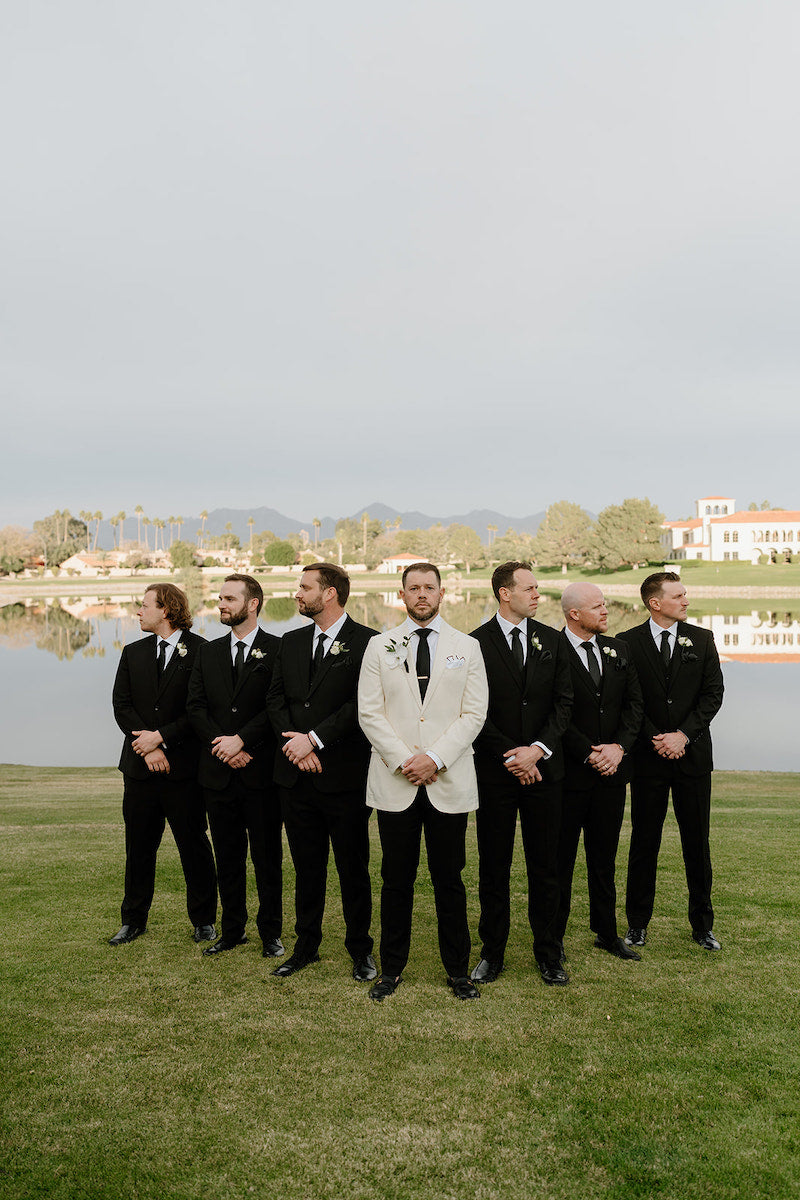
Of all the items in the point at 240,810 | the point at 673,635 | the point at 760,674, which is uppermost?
the point at 673,635

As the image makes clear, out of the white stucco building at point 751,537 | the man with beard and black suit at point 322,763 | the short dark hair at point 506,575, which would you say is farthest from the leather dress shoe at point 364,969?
the white stucco building at point 751,537

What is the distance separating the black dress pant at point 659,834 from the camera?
5406 millimetres

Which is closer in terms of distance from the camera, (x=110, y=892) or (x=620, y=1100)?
(x=620, y=1100)

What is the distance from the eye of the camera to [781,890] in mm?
6297

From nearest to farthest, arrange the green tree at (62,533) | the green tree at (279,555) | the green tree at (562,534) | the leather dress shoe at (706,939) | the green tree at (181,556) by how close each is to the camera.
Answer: the leather dress shoe at (706,939) < the green tree at (181,556) < the green tree at (562,534) < the green tree at (279,555) < the green tree at (62,533)

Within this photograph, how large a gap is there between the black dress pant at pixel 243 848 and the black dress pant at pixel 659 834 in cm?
240

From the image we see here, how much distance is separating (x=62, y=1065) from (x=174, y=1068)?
0.54m

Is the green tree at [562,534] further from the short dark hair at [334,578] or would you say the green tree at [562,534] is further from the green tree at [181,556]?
the short dark hair at [334,578]

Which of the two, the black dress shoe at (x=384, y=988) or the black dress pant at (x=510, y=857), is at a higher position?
the black dress pant at (x=510, y=857)

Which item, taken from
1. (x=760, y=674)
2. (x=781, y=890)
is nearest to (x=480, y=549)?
(x=760, y=674)

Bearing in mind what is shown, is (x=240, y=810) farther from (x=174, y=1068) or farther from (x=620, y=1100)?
(x=620, y=1100)

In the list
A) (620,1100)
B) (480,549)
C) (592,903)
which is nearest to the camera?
(620,1100)

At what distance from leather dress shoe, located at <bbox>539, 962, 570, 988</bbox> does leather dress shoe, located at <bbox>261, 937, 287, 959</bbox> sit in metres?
1.67

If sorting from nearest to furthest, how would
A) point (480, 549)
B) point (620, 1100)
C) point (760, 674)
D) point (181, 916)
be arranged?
point (620, 1100) < point (181, 916) < point (760, 674) < point (480, 549)
